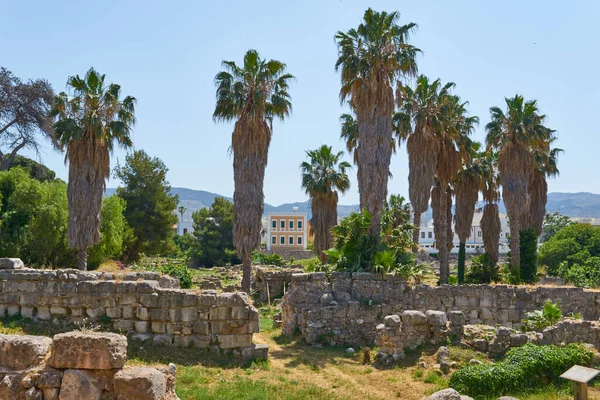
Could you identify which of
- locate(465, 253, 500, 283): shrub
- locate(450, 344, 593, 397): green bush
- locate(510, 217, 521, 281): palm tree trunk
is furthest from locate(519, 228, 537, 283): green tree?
locate(450, 344, 593, 397): green bush

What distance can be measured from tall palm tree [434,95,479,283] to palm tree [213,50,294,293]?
35.9ft

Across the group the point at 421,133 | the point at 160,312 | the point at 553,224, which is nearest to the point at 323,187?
the point at 421,133

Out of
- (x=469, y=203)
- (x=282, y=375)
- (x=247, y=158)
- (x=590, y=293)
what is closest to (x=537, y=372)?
(x=282, y=375)

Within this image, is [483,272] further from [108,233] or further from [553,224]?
[553,224]

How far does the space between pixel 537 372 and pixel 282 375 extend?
612 centimetres

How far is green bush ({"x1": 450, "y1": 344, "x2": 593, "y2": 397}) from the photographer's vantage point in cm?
1262

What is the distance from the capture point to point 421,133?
32.0 meters

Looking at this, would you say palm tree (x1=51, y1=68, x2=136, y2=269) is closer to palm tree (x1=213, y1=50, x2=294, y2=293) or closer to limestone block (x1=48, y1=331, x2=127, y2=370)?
palm tree (x1=213, y1=50, x2=294, y2=293)

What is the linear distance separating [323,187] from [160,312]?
77.9 ft

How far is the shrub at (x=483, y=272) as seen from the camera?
32.6 meters

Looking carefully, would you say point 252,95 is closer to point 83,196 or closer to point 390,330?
point 83,196

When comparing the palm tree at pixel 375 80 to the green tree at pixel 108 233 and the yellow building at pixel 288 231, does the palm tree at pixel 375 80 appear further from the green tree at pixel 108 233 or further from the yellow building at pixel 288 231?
the yellow building at pixel 288 231

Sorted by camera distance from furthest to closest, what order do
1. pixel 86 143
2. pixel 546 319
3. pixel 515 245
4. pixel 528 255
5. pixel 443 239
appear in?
pixel 528 255 → pixel 515 245 → pixel 443 239 → pixel 86 143 → pixel 546 319

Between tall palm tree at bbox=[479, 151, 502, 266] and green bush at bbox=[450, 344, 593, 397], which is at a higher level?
tall palm tree at bbox=[479, 151, 502, 266]
